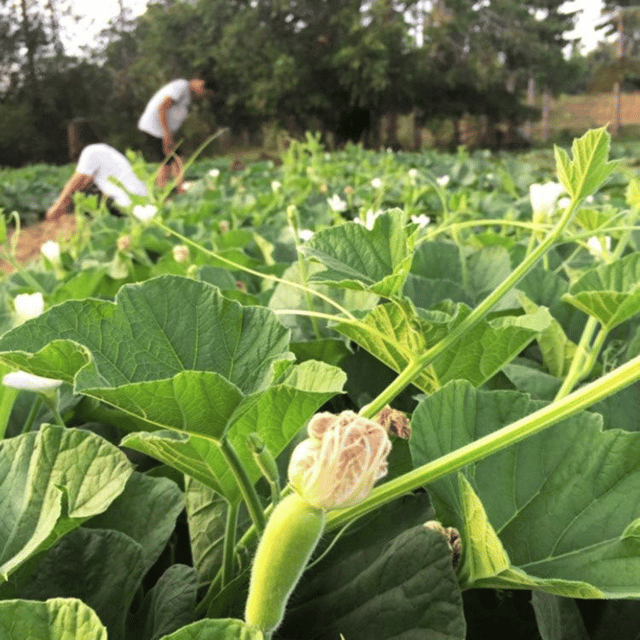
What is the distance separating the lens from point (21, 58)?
108 feet

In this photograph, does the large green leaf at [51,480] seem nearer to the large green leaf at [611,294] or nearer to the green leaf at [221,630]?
the green leaf at [221,630]

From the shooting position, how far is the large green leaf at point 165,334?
537 millimetres

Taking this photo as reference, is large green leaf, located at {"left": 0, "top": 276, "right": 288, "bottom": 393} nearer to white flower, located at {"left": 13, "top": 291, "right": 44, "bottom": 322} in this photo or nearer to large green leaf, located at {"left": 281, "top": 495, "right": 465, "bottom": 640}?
large green leaf, located at {"left": 281, "top": 495, "right": 465, "bottom": 640}

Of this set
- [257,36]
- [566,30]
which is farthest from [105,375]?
[566,30]

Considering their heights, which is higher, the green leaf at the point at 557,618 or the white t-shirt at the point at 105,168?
the white t-shirt at the point at 105,168

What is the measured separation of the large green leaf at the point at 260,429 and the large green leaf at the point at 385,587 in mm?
94

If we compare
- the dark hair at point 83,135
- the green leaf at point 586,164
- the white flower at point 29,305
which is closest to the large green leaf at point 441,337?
the green leaf at point 586,164

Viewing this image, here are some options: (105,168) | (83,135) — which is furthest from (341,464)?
(83,135)

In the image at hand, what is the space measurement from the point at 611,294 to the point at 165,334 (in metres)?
0.36

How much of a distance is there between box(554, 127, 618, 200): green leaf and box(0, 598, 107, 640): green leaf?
1.37 ft

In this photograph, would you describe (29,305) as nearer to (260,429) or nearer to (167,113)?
(260,429)

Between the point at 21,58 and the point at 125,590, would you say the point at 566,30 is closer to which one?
the point at 21,58

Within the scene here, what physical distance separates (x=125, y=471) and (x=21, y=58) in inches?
Result: 1450

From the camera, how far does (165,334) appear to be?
563mm
